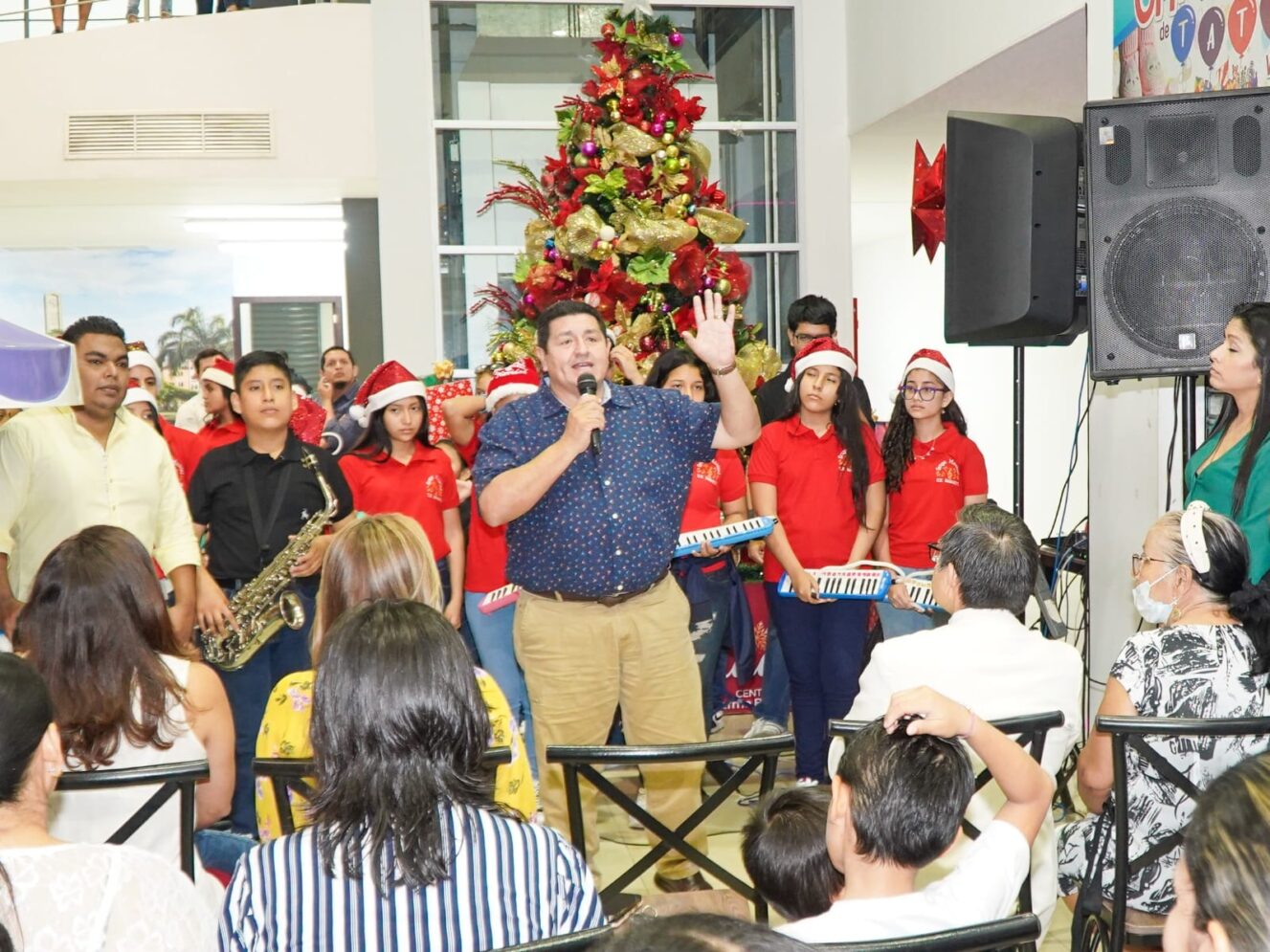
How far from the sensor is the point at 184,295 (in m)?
12.4

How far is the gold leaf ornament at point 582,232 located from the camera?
5.79 m

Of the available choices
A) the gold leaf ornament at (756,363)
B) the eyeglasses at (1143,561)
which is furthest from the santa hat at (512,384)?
the eyeglasses at (1143,561)

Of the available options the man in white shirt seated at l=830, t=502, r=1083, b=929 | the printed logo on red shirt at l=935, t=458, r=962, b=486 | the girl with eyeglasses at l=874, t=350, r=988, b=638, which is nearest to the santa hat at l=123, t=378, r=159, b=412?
the girl with eyeglasses at l=874, t=350, r=988, b=638

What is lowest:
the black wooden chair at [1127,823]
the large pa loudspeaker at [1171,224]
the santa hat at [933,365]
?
the black wooden chair at [1127,823]

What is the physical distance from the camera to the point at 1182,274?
319 centimetres

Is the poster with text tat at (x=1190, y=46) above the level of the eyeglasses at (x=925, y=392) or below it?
above

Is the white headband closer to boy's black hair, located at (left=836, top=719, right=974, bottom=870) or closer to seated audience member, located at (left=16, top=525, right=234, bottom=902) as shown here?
boy's black hair, located at (left=836, top=719, right=974, bottom=870)

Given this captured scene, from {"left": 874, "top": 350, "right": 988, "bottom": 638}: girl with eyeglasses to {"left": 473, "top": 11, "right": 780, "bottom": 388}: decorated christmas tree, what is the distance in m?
1.43

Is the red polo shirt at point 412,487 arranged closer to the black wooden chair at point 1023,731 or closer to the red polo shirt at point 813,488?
the red polo shirt at point 813,488

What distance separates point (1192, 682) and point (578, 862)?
4.20 feet

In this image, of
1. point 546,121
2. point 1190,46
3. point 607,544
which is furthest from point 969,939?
point 546,121

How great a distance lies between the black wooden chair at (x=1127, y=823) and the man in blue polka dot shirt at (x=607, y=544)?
99 cm

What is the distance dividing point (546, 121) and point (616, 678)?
4.80m

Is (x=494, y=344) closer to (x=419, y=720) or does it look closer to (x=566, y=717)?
(x=566, y=717)
